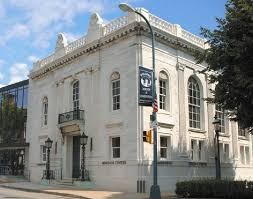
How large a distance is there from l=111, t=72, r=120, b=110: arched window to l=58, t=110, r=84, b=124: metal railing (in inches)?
127

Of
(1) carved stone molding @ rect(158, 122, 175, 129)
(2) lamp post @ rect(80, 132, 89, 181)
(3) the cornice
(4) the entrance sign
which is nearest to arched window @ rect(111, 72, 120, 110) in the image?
(3) the cornice

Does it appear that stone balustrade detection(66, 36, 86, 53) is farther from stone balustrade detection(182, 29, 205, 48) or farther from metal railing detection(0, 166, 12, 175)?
metal railing detection(0, 166, 12, 175)

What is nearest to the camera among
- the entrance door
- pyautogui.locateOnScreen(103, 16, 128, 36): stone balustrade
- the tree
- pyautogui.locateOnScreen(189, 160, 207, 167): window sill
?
the tree

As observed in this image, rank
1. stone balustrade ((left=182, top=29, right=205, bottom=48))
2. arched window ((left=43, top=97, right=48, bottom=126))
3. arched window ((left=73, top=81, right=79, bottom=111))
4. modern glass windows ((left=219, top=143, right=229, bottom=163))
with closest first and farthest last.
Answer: stone balustrade ((left=182, top=29, right=205, bottom=48)), arched window ((left=73, top=81, right=79, bottom=111)), modern glass windows ((left=219, top=143, right=229, bottom=163)), arched window ((left=43, top=97, right=48, bottom=126))

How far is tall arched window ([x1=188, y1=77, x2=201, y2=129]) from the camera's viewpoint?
99.3 ft

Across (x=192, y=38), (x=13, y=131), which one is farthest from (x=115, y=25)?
(x=13, y=131)

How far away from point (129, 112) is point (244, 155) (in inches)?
530

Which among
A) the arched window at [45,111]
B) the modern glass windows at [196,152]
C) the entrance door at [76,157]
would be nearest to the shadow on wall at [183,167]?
the modern glass windows at [196,152]

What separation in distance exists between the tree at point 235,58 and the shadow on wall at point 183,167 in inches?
307

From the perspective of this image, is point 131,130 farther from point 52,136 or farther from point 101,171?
point 52,136

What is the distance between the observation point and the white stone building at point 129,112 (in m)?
26.3

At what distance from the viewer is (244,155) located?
114 feet

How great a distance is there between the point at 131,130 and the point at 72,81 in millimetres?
8790

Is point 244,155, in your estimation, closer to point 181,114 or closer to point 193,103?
point 193,103
